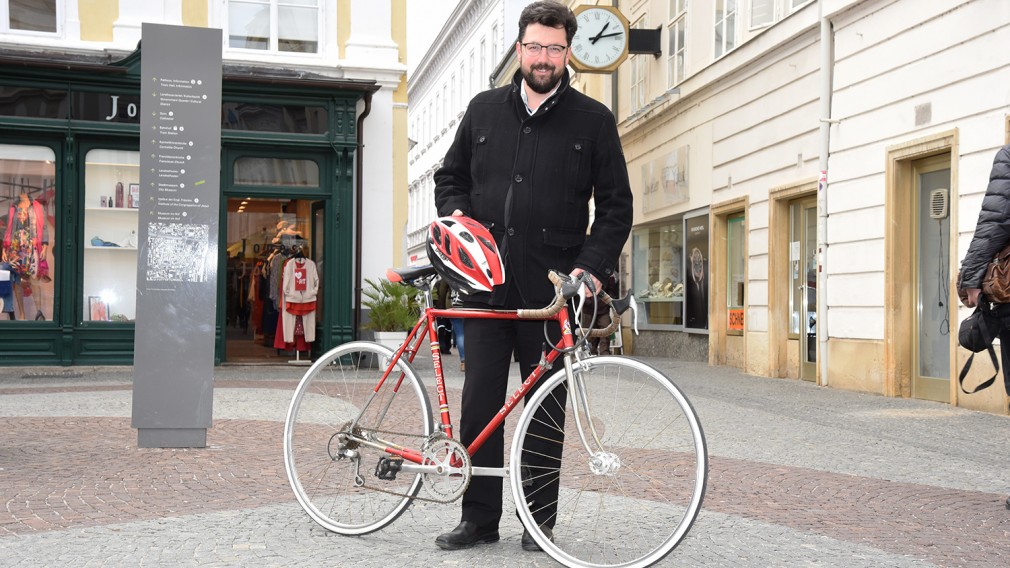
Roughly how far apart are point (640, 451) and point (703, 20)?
1611cm

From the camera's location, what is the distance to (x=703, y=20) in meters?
19.2

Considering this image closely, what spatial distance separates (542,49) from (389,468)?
5.44ft

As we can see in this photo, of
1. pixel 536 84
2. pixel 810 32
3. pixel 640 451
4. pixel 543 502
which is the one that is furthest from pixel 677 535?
pixel 810 32

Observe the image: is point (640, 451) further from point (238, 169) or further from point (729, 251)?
point (729, 251)

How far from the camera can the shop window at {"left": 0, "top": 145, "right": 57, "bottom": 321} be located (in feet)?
52.6

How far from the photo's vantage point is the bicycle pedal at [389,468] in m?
4.55

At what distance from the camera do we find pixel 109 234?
54.4 ft

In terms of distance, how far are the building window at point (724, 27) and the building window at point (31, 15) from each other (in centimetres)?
961

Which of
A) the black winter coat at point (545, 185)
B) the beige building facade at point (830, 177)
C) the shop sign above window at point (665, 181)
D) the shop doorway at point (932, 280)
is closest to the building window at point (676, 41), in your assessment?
the beige building facade at point (830, 177)

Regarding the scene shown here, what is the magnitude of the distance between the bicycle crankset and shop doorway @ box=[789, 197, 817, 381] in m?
11.5

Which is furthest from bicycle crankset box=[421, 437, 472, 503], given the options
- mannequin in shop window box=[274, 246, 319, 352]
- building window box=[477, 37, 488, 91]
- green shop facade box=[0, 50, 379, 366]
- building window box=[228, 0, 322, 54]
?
building window box=[477, 37, 488, 91]

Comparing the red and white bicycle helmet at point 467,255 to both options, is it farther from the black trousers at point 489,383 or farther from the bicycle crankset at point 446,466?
the bicycle crankset at point 446,466

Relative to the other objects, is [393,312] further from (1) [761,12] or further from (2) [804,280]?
(1) [761,12]

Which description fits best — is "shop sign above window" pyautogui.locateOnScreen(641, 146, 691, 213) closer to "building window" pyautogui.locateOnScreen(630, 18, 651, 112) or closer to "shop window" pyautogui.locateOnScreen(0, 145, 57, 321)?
"building window" pyautogui.locateOnScreen(630, 18, 651, 112)
